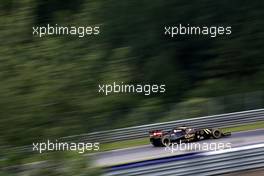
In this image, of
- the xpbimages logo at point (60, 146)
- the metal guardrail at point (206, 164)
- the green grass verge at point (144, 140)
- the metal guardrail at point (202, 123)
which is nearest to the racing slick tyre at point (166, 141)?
the metal guardrail at point (202, 123)

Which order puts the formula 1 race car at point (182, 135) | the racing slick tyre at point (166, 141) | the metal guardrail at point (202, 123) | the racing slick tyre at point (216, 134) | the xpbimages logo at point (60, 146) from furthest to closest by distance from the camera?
the racing slick tyre at point (216, 134), the metal guardrail at point (202, 123), the formula 1 race car at point (182, 135), the racing slick tyre at point (166, 141), the xpbimages logo at point (60, 146)

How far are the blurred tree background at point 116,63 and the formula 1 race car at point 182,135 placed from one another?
0.50 m

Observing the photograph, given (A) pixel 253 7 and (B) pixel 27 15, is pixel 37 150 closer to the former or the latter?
(B) pixel 27 15

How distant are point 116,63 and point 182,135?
3.15 metres

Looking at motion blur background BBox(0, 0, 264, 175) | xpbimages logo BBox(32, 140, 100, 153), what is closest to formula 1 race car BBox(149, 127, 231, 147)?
motion blur background BBox(0, 0, 264, 175)

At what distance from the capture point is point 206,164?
7.05 meters

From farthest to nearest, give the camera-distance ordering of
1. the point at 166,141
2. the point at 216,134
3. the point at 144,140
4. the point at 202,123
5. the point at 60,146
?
the point at 202,123
the point at 216,134
the point at 144,140
the point at 166,141
the point at 60,146

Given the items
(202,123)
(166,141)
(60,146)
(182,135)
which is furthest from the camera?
(202,123)

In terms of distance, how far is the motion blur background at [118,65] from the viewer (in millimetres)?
4363

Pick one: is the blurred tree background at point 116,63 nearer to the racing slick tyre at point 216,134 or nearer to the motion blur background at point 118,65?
the motion blur background at point 118,65

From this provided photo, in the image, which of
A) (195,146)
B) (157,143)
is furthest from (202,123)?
(157,143)

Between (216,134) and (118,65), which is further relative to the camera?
(216,134)

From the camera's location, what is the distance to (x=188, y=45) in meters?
14.5

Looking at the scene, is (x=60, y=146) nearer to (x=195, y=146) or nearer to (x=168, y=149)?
(x=168, y=149)
